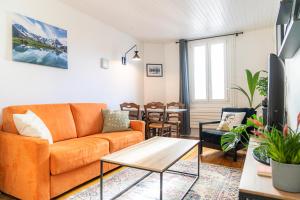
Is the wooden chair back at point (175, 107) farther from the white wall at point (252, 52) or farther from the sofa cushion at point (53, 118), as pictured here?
the sofa cushion at point (53, 118)

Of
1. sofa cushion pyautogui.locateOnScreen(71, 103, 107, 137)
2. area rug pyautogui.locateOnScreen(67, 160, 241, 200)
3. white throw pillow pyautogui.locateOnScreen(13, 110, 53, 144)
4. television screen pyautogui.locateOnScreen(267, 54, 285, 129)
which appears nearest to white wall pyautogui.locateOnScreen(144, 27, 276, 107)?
sofa cushion pyautogui.locateOnScreen(71, 103, 107, 137)

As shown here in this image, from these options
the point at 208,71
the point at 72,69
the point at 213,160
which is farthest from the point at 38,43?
the point at 208,71

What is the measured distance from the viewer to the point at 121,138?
2.75m

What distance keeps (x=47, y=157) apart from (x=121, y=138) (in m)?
1.04

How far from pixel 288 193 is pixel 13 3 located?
3.10 m

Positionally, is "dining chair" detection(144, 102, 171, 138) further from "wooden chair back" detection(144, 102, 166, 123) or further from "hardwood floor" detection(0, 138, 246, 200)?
"hardwood floor" detection(0, 138, 246, 200)

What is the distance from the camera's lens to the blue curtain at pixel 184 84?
4895 millimetres

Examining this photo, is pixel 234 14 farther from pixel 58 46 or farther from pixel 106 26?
pixel 58 46

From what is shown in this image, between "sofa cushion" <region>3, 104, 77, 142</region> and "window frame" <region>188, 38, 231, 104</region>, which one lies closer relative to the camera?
"sofa cushion" <region>3, 104, 77, 142</region>

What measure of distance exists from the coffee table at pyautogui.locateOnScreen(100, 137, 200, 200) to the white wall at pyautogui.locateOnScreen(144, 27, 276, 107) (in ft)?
9.16

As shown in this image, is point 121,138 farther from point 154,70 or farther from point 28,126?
point 154,70

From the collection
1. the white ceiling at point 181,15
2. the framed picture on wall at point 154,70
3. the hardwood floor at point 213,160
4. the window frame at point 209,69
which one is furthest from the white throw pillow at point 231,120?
the framed picture on wall at point 154,70

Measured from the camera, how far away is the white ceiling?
3105 mm

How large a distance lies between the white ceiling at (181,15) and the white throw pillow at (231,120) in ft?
5.56
